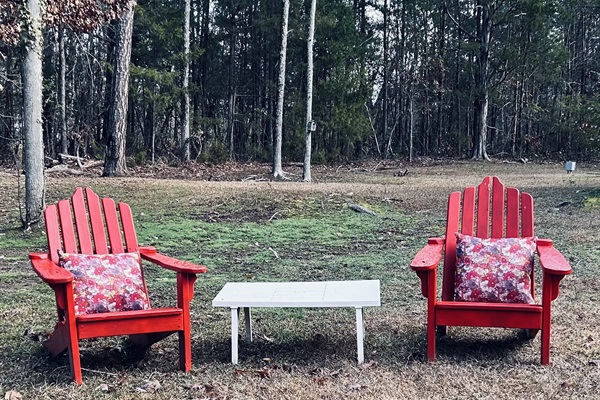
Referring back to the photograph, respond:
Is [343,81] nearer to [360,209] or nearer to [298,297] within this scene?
[360,209]

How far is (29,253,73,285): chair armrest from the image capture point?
3.16 m

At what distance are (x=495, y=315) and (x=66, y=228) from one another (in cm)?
260

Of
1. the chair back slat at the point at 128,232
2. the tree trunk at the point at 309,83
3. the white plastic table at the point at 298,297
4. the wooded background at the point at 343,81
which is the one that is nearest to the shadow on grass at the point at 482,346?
the white plastic table at the point at 298,297

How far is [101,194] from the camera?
1085 centimetres

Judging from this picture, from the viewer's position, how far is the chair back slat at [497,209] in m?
4.16

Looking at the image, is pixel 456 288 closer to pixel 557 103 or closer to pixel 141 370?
pixel 141 370

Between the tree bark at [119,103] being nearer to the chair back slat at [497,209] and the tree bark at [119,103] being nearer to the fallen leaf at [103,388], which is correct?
the chair back slat at [497,209]

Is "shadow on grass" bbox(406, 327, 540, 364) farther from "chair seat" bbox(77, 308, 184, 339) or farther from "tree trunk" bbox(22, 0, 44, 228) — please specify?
"tree trunk" bbox(22, 0, 44, 228)

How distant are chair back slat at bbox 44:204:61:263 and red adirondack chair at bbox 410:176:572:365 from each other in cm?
209

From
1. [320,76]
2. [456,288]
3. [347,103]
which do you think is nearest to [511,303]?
[456,288]

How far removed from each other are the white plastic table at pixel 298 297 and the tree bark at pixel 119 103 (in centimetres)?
1051

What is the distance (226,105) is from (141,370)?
81.8ft

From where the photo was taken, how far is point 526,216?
4.09 m

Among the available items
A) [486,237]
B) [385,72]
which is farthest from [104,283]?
[385,72]
